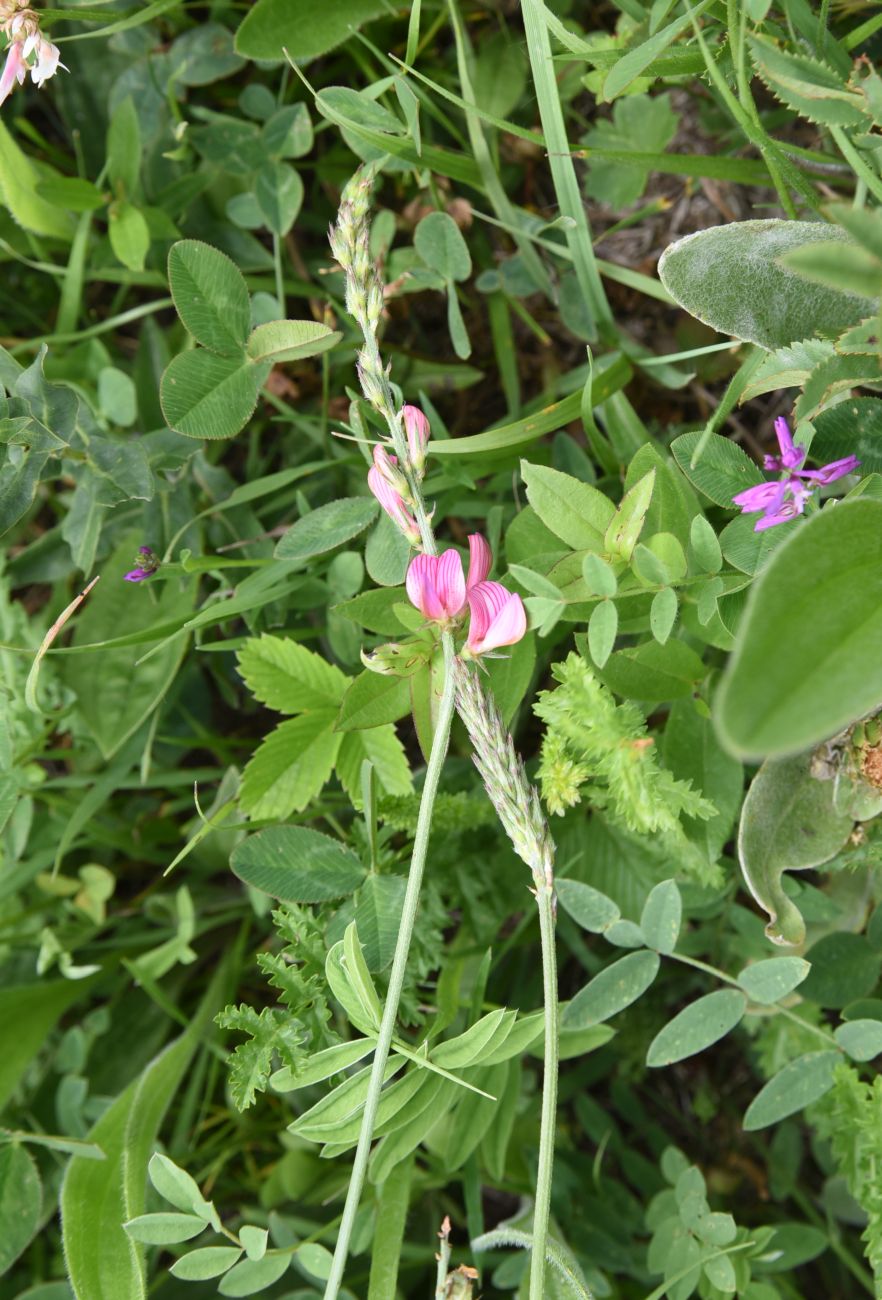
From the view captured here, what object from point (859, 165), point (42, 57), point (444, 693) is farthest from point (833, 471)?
point (42, 57)

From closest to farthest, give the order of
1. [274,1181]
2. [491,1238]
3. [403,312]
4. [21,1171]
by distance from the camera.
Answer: [491,1238] < [21,1171] < [274,1181] < [403,312]

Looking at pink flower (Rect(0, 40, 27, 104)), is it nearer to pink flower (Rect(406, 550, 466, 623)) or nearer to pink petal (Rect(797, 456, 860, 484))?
pink flower (Rect(406, 550, 466, 623))

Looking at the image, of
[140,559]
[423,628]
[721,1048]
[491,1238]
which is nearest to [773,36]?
[423,628]

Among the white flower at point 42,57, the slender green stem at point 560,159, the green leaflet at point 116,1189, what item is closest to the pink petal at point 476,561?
the slender green stem at point 560,159

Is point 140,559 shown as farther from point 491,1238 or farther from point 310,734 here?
point 491,1238

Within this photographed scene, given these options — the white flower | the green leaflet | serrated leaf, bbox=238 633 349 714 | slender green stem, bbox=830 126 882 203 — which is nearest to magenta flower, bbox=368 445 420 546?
serrated leaf, bbox=238 633 349 714

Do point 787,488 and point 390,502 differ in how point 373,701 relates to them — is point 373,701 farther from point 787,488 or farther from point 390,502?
point 787,488

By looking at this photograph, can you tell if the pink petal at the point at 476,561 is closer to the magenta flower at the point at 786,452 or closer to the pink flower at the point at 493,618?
the pink flower at the point at 493,618
